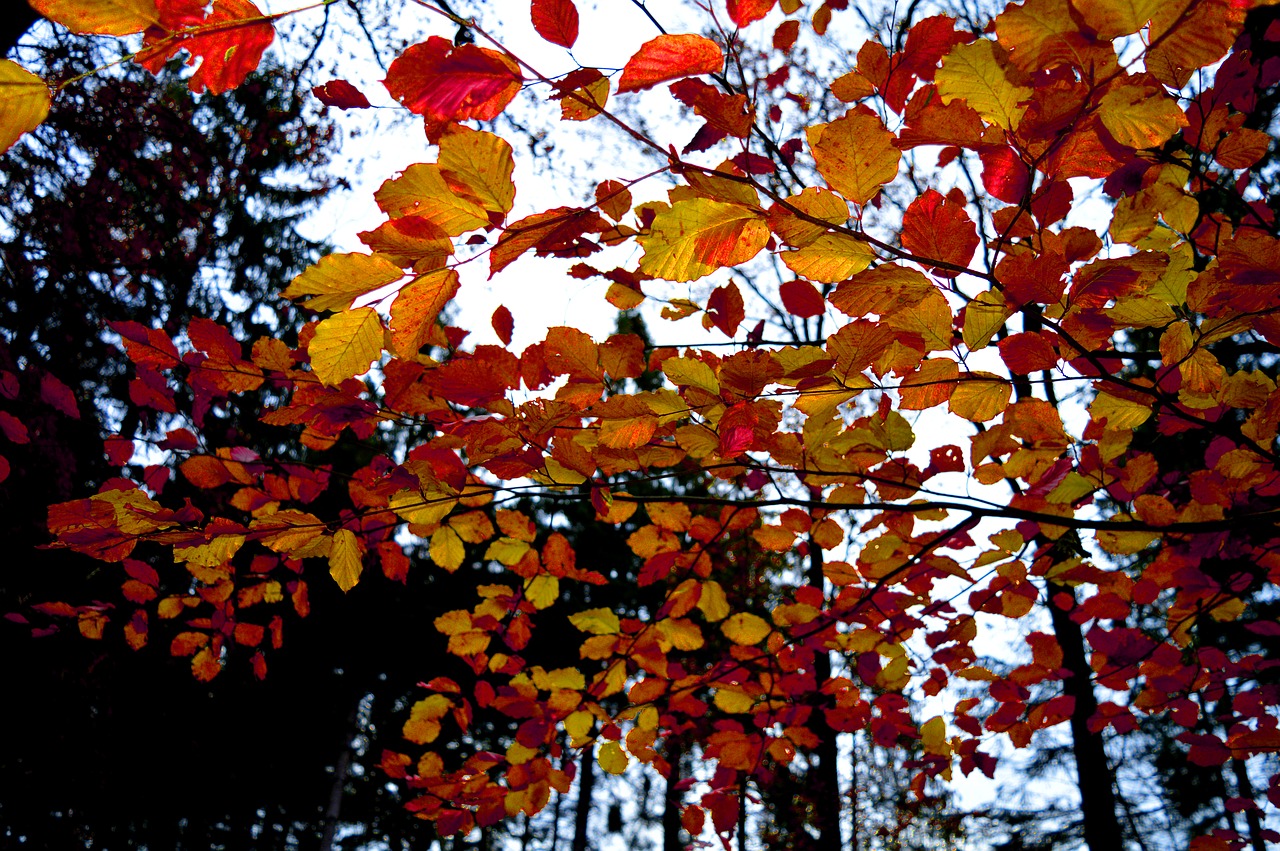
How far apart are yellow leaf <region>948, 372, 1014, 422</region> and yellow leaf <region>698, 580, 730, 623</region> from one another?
1245 millimetres

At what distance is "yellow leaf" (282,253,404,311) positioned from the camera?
2.64 feet

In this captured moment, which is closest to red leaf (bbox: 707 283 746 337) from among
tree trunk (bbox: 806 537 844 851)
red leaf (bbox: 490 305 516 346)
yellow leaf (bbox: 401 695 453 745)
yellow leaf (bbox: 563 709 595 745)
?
red leaf (bbox: 490 305 516 346)

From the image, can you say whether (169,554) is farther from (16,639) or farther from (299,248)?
(299,248)

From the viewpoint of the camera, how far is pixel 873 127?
0.81 metres

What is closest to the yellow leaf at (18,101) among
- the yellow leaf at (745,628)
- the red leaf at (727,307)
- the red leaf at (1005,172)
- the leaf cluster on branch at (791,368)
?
the leaf cluster on branch at (791,368)

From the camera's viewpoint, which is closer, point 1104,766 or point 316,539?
point 316,539

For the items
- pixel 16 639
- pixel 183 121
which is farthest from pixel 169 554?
pixel 183 121

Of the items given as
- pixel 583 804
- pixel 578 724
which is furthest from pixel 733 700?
pixel 583 804

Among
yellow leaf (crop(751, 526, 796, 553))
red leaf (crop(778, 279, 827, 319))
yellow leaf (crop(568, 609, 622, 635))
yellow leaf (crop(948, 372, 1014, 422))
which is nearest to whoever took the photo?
yellow leaf (crop(948, 372, 1014, 422))

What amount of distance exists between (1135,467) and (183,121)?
530 cm

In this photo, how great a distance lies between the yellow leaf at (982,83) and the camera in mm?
876

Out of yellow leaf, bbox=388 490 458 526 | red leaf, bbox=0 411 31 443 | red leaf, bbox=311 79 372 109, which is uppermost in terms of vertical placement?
red leaf, bbox=311 79 372 109

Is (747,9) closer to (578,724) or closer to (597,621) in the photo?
(597,621)

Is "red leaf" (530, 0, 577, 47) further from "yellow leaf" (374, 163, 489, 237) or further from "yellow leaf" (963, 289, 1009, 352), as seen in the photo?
"yellow leaf" (963, 289, 1009, 352)
